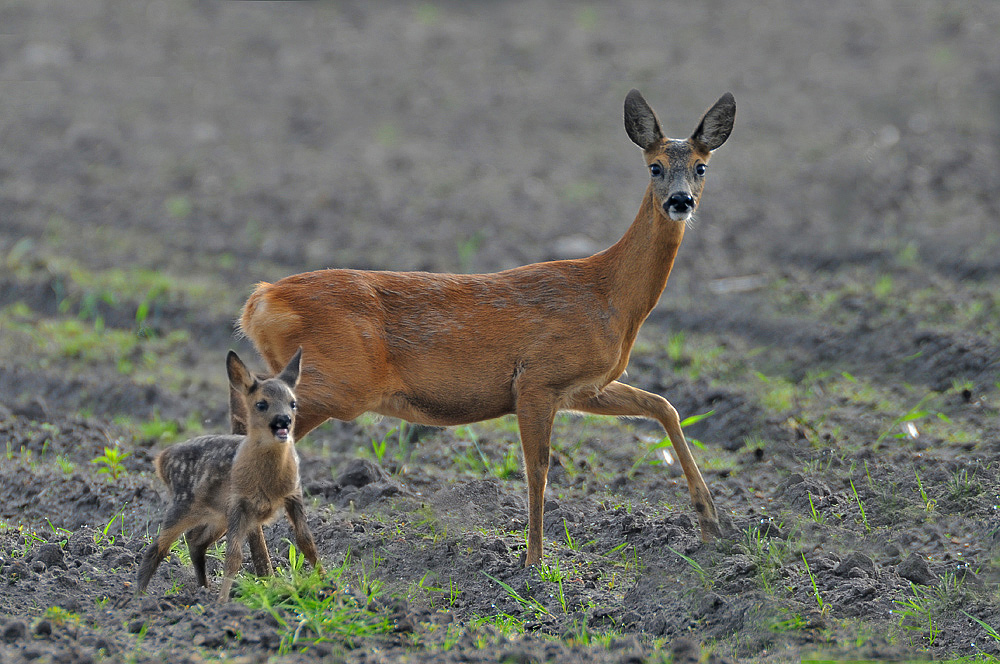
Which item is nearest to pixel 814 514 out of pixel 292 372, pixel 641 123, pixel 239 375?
pixel 641 123

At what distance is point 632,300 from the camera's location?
6.00m

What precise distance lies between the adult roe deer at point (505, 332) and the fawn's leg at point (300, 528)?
501 mm

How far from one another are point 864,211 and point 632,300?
609cm

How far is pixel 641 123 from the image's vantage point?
604 cm

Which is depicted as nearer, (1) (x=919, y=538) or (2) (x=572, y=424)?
(1) (x=919, y=538)

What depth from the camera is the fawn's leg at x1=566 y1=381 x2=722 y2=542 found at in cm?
598

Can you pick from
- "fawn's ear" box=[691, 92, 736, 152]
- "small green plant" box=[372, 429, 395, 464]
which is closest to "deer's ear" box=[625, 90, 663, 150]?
"fawn's ear" box=[691, 92, 736, 152]

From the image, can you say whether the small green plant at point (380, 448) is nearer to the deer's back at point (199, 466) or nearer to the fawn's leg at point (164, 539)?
the deer's back at point (199, 466)

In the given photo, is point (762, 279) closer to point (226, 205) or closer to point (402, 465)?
point (402, 465)

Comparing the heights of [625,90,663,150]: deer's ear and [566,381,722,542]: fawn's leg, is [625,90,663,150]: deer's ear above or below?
above

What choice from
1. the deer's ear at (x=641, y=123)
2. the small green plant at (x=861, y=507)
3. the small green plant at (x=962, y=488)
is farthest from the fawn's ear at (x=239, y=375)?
the small green plant at (x=962, y=488)

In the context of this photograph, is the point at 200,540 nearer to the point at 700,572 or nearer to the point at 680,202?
the point at 700,572

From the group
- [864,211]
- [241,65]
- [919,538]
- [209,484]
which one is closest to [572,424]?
[919,538]

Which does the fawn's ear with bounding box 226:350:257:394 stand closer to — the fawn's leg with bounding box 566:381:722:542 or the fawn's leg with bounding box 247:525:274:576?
the fawn's leg with bounding box 247:525:274:576
